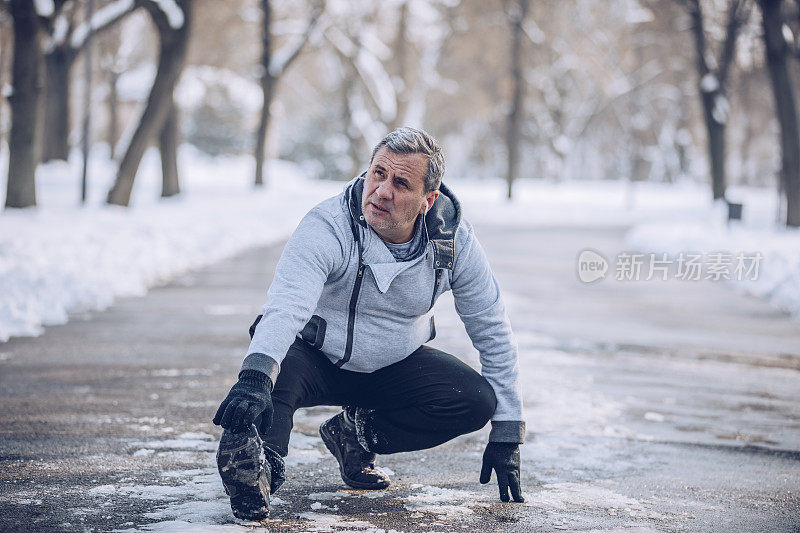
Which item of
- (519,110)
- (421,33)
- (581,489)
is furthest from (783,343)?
(421,33)

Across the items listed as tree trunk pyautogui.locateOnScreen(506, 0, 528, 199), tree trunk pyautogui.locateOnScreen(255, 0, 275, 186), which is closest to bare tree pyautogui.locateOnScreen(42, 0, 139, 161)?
tree trunk pyautogui.locateOnScreen(255, 0, 275, 186)

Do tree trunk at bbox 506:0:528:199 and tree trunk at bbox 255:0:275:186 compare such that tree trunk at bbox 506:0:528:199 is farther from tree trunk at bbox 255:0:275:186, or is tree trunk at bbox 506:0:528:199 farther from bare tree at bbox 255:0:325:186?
tree trunk at bbox 255:0:275:186

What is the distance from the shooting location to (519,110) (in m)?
40.3

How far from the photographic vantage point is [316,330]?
4199 mm

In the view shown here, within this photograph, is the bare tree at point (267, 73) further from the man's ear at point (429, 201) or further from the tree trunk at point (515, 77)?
the man's ear at point (429, 201)

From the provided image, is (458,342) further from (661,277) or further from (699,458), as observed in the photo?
(661,277)

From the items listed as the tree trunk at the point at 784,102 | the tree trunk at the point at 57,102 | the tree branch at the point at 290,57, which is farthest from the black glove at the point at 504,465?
the tree branch at the point at 290,57

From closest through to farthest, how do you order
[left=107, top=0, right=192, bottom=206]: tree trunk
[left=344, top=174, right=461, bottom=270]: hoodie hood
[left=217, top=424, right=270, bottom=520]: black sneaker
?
[left=217, top=424, right=270, bottom=520]: black sneaker → [left=344, top=174, right=461, bottom=270]: hoodie hood → [left=107, top=0, right=192, bottom=206]: tree trunk

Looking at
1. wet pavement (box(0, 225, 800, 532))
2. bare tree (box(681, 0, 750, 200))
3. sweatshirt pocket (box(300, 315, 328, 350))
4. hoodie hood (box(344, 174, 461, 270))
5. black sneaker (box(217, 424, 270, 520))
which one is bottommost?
wet pavement (box(0, 225, 800, 532))

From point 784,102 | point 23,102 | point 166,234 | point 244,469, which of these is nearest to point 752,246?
point 784,102

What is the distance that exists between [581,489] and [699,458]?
100cm

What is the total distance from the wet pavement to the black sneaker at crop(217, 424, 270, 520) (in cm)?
9

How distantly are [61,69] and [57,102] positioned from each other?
1862 millimetres

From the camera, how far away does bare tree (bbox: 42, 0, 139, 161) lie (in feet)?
95.8
